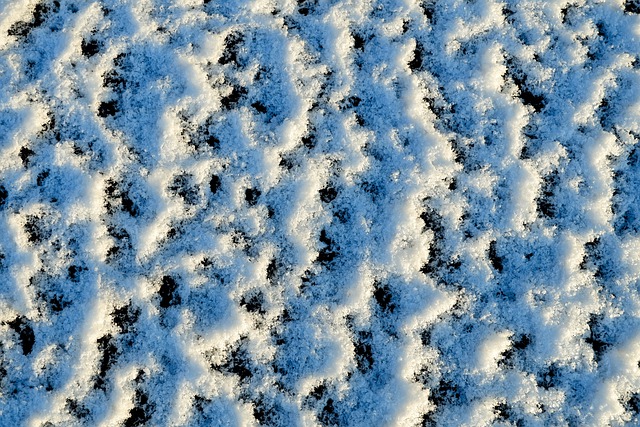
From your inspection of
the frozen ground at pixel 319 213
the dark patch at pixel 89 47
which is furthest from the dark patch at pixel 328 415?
the dark patch at pixel 89 47

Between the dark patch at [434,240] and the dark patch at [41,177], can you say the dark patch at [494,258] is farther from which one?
the dark patch at [41,177]

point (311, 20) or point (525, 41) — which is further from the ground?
point (311, 20)

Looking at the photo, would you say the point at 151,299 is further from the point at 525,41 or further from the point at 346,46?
the point at 525,41

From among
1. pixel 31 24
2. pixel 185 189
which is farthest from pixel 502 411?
pixel 31 24

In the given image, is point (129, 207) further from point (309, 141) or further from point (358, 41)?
point (358, 41)

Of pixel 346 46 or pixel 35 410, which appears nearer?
pixel 35 410

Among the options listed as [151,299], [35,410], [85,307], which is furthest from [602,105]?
[35,410]

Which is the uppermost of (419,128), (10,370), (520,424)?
(419,128)
